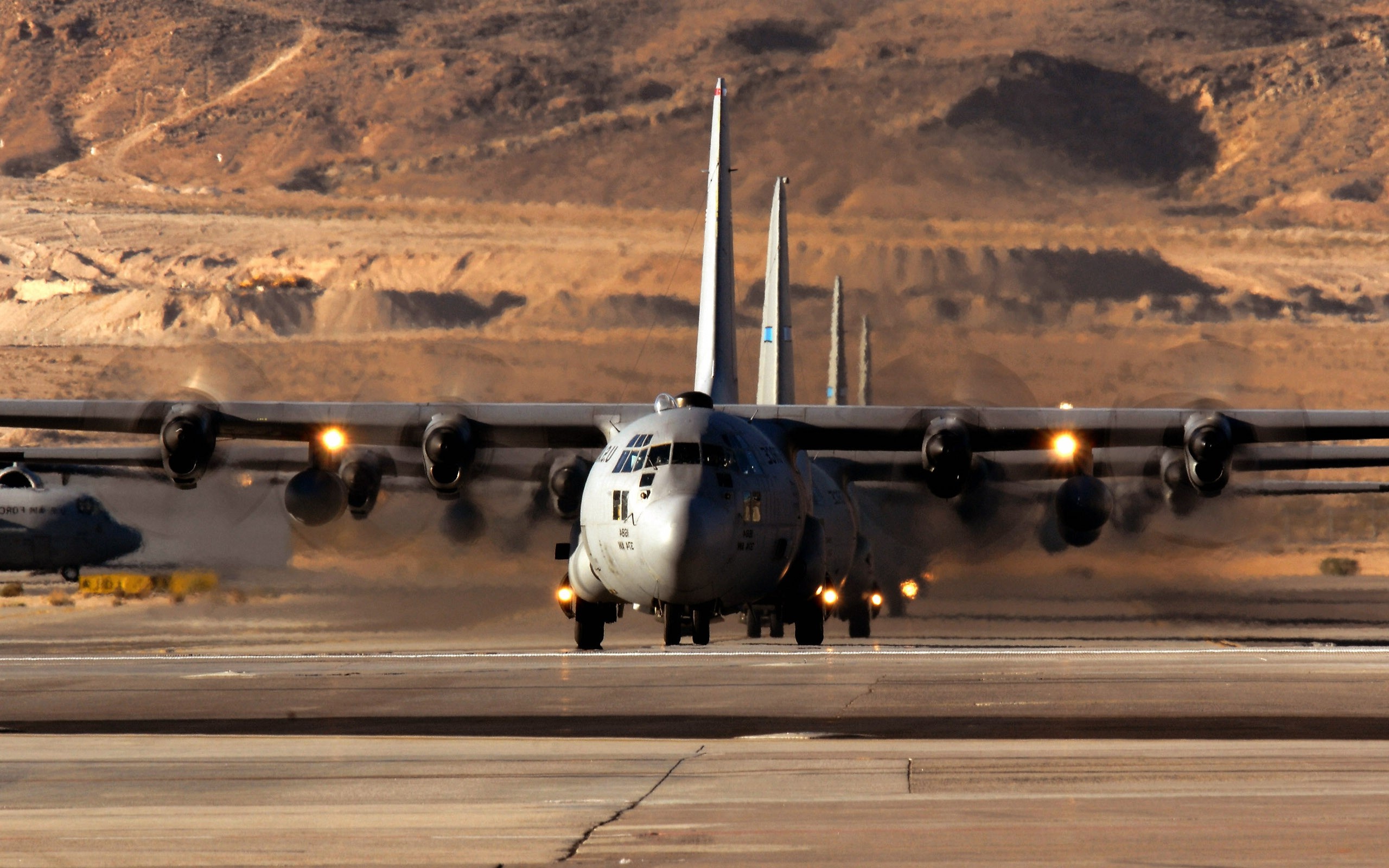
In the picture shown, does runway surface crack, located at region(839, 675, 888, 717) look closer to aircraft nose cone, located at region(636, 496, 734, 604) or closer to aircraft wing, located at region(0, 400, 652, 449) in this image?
aircraft nose cone, located at region(636, 496, 734, 604)

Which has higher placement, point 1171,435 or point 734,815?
point 1171,435

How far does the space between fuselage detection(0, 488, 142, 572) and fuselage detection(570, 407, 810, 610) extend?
138 feet

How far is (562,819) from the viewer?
1106 centimetres

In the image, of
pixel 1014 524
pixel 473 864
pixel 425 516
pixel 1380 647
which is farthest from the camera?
pixel 1014 524

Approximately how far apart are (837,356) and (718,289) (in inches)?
1253

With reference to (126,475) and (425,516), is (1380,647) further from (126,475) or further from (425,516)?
(126,475)

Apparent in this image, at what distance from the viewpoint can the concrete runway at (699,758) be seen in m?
10.1

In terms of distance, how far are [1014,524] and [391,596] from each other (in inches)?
704

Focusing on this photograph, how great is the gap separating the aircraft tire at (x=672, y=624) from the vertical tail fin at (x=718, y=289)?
7.84 m

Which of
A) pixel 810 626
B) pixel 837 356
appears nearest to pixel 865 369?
pixel 837 356

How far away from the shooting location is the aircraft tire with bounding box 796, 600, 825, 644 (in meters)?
34.3

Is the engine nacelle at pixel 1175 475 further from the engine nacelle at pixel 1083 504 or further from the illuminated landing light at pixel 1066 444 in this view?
the illuminated landing light at pixel 1066 444

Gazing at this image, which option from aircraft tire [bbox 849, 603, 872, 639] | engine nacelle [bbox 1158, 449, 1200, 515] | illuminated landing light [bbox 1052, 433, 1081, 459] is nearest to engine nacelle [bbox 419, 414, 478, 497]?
illuminated landing light [bbox 1052, 433, 1081, 459]

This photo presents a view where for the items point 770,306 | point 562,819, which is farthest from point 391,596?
point 562,819
